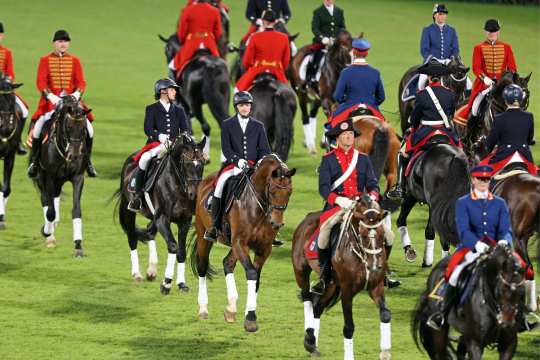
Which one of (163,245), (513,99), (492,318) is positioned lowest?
(163,245)

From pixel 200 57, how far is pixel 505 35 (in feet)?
50.0

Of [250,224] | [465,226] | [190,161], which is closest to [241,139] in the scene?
[190,161]

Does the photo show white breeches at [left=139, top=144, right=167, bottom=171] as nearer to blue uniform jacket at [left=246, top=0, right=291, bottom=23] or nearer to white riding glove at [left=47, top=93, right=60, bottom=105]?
white riding glove at [left=47, top=93, right=60, bottom=105]

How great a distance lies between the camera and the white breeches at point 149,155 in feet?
57.5

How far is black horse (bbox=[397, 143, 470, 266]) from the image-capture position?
1636 centimetres

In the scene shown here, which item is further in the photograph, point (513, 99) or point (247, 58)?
point (247, 58)

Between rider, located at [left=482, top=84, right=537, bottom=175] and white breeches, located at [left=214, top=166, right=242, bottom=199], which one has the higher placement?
rider, located at [left=482, top=84, right=537, bottom=175]

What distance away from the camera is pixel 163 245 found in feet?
67.3

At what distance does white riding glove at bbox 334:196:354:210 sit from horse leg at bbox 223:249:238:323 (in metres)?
2.20

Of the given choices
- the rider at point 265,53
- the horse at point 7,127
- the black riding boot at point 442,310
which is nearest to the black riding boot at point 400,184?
the rider at point 265,53

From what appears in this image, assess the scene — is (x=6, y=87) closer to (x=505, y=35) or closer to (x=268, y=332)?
(x=268, y=332)

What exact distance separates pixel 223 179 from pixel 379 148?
3791 mm

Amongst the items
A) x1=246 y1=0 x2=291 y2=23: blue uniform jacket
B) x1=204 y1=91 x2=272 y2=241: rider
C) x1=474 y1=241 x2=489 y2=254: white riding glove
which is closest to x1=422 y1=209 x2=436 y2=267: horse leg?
x1=204 y1=91 x2=272 y2=241: rider

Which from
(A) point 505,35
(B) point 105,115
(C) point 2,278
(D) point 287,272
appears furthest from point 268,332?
(A) point 505,35
